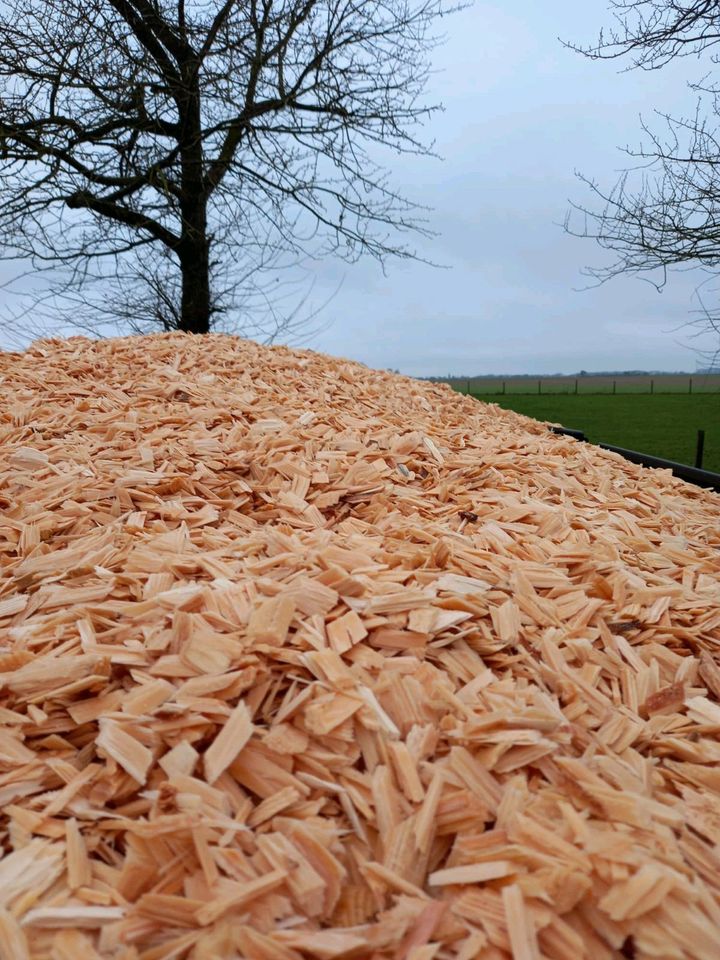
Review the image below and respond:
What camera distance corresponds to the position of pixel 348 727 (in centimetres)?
141

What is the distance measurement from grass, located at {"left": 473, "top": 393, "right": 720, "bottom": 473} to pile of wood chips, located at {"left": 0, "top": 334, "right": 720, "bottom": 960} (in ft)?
25.1

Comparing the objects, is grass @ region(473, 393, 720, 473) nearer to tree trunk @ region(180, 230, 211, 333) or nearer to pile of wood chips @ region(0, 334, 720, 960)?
tree trunk @ region(180, 230, 211, 333)

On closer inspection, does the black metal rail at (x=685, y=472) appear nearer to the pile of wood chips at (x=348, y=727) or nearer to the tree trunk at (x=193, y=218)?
the pile of wood chips at (x=348, y=727)

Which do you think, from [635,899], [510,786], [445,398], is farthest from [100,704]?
[445,398]

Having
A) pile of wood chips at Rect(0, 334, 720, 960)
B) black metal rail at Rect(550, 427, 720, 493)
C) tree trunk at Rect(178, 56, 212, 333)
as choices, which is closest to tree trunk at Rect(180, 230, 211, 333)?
tree trunk at Rect(178, 56, 212, 333)

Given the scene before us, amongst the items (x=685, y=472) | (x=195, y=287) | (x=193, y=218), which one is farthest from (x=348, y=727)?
(x=195, y=287)

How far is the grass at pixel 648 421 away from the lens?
35.7 feet

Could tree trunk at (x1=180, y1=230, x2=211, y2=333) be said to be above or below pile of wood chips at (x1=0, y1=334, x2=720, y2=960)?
above

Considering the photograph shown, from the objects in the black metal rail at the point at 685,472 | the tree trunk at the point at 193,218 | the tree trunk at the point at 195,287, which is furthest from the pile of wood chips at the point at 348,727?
the tree trunk at the point at 195,287

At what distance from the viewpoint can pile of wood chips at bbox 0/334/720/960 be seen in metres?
1.13

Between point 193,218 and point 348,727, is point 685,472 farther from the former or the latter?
point 193,218

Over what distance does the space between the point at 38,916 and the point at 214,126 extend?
7919mm

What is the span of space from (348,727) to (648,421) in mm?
16199

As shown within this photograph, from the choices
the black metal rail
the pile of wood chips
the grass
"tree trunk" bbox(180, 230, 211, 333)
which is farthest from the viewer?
the grass
